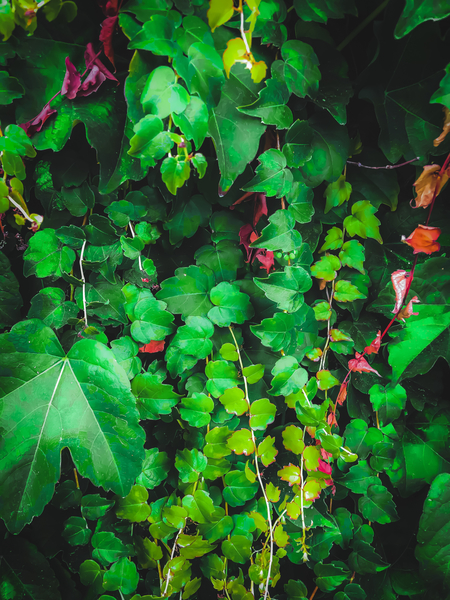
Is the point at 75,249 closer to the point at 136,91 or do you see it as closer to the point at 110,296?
the point at 110,296

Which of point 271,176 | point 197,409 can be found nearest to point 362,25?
point 271,176

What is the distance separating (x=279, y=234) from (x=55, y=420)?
1.68ft

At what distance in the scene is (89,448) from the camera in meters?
0.61

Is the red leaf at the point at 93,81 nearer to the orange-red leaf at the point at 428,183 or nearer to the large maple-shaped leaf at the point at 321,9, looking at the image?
the large maple-shaped leaf at the point at 321,9

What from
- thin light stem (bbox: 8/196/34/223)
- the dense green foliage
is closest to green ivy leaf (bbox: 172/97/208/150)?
the dense green foliage

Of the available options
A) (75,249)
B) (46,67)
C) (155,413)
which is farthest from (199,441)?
(46,67)

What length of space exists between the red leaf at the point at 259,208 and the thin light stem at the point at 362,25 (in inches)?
13.4

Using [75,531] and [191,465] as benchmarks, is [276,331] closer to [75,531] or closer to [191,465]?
[191,465]

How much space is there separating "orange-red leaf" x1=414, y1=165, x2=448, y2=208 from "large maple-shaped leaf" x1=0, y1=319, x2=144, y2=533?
0.64 meters

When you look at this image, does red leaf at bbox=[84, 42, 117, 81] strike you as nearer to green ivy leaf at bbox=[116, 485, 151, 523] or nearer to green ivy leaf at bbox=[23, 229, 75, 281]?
green ivy leaf at bbox=[23, 229, 75, 281]

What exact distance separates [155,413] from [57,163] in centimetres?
52

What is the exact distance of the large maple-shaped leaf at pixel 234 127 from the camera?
23.1 inches

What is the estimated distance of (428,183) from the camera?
25.3 inches

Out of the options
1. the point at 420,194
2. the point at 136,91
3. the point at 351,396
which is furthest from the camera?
the point at 351,396
